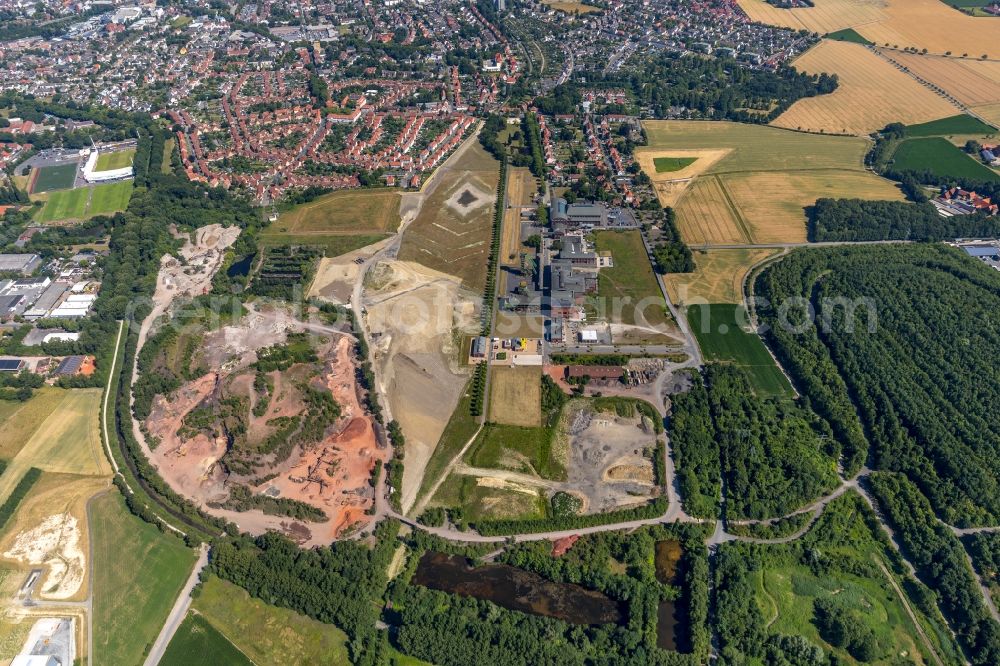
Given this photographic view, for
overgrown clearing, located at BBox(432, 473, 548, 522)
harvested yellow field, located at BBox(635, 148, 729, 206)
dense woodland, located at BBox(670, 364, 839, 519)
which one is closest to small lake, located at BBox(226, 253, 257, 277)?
overgrown clearing, located at BBox(432, 473, 548, 522)

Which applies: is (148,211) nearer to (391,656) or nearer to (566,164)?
(566,164)

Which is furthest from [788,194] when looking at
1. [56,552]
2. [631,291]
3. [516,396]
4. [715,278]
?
[56,552]

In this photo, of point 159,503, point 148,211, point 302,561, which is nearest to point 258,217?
point 148,211

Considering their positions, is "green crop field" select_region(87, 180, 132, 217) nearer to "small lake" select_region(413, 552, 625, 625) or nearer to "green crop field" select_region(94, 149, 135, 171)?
"green crop field" select_region(94, 149, 135, 171)

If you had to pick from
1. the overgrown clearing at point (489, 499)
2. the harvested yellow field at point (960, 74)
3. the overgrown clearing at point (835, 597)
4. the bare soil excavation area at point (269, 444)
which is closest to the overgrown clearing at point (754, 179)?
the harvested yellow field at point (960, 74)

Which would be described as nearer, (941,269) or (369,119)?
(941,269)
